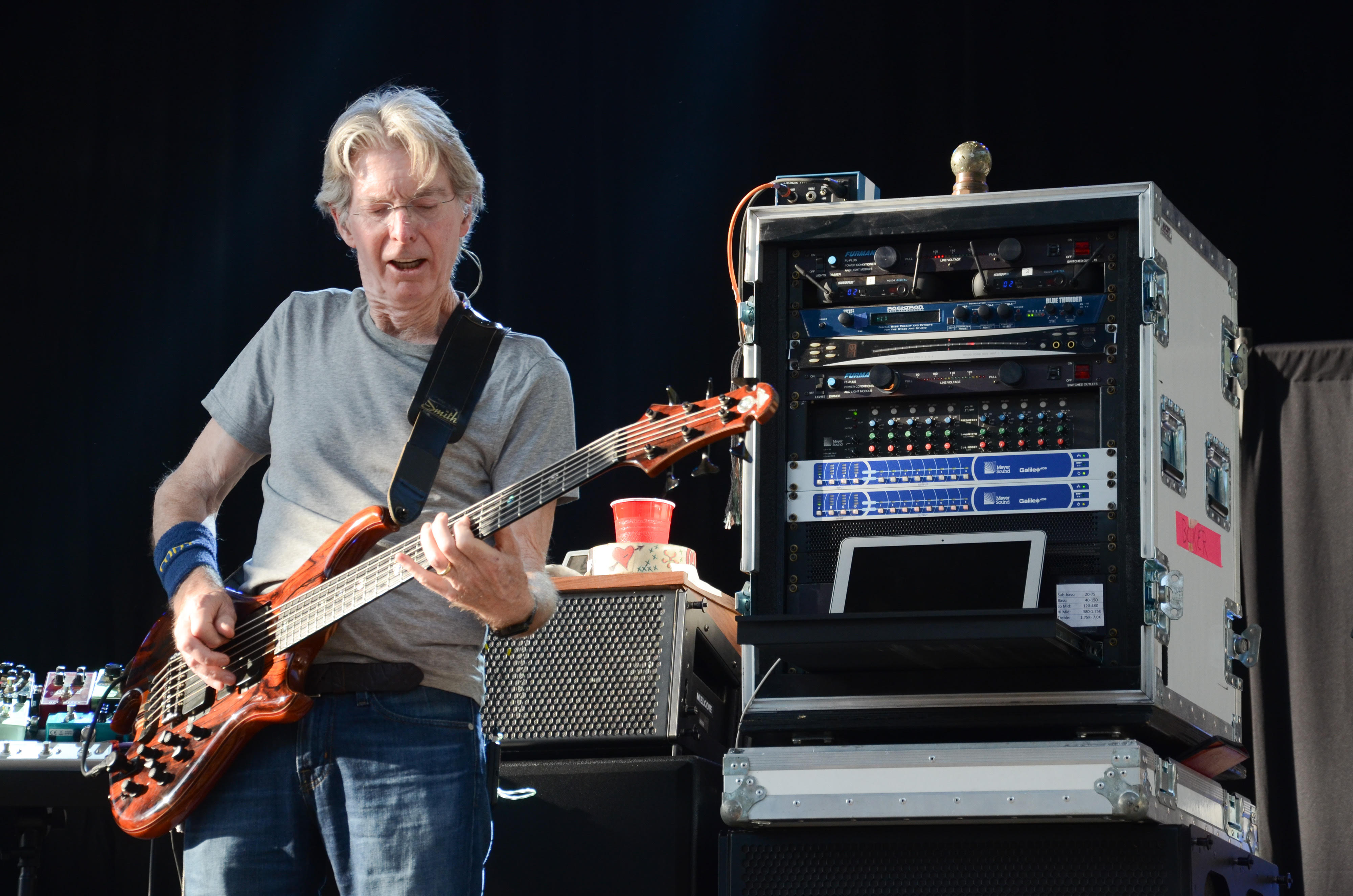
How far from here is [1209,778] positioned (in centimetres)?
259

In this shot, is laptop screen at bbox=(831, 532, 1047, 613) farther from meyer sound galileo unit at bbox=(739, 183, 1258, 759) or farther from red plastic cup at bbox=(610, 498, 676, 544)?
red plastic cup at bbox=(610, 498, 676, 544)

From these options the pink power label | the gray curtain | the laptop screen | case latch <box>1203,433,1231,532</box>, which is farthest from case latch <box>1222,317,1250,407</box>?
the gray curtain

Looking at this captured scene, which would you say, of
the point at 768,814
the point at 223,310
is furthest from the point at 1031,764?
the point at 223,310

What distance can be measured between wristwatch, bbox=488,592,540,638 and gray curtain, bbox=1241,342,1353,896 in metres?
2.28

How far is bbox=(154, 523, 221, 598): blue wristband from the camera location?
1988 mm

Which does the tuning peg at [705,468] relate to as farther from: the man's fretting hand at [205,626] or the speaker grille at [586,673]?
the speaker grille at [586,673]

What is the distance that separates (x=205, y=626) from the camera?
74.5 inches

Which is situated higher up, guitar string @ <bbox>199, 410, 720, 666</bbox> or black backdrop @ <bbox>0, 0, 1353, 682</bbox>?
black backdrop @ <bbox>0, 0, 1353, 682</bbox>

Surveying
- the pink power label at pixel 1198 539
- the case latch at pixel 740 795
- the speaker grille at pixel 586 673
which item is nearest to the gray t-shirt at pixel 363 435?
the case latch at pixel 740 795

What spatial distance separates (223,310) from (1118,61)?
8.25ft

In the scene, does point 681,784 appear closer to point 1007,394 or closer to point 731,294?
point 1007,394

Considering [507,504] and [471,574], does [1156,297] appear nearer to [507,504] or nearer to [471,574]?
Result: [507,504]

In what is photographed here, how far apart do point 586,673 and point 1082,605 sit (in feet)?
2.94

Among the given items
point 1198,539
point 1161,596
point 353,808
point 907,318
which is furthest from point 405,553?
point 1198,539
